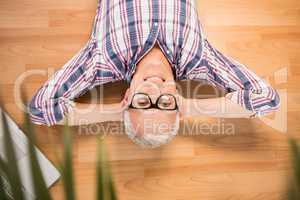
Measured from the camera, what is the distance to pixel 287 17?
1472mm

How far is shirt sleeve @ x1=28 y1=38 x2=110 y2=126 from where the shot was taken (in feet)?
3.90

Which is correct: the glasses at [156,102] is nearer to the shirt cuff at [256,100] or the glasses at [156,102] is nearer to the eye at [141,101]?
the eye at [141,101]

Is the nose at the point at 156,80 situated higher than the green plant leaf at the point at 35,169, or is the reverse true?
the nose at the point at 156,80

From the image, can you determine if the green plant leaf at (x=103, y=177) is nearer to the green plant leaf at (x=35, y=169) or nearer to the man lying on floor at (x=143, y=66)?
the green plant leaf at (x=35, y=169)

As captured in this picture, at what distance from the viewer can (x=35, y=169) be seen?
350mm

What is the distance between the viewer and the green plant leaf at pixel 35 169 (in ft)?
1.09

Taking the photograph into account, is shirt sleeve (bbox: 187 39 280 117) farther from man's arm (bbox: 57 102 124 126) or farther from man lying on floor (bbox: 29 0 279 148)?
man's arm (bbox: 57 102 124 126)

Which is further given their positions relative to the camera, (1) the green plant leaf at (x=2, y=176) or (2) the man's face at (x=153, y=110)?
(2) the man's face at (x=153, y=110)

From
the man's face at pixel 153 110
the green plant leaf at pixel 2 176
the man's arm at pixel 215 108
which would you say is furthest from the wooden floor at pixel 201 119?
the green plant leaf at pixel 2 176

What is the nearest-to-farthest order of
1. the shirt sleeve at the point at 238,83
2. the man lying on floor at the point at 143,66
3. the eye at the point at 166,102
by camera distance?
the eye at the point at 166,102 < the man lying on floor at the point at 143,66 < the shirt sleeve at the point at 238,83

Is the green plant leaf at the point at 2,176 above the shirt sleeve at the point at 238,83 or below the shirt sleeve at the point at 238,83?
below

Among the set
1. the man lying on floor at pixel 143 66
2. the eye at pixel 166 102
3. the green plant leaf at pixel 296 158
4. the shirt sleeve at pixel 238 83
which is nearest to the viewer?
the green plant leaf at pixel 296 158

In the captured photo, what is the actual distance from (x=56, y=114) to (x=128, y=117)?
0.30 metres

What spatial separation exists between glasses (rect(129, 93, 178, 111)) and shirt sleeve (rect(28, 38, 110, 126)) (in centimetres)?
26
